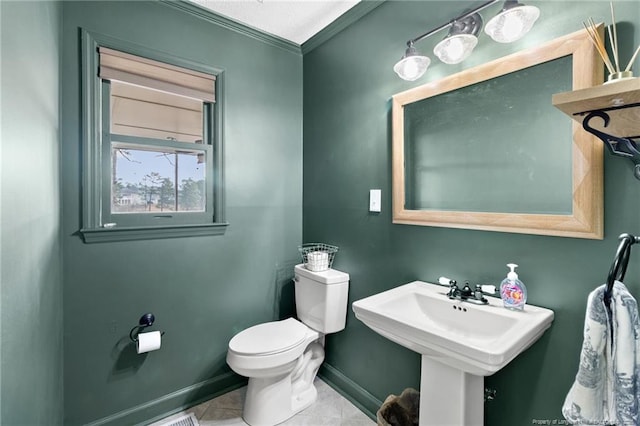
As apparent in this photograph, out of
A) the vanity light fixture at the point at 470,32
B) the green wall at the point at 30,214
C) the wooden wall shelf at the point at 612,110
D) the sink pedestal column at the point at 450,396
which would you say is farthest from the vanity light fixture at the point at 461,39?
the green wall at the point at 30,214

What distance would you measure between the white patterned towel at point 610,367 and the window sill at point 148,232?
187cm

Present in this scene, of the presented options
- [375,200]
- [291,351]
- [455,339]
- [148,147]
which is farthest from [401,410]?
[148,147]

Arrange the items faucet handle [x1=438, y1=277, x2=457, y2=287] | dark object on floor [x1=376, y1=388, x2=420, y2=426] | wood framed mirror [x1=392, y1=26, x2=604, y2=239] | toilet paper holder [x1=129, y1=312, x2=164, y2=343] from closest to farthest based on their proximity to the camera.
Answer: wood framed mirror [x1=392, y1=26, x2=604, y2=239], faucet handle [x1=438, y1=277, x2=457, y2=287], dark object on floor [x1=376, y1=388, x2=420, y2=426], toilet paper holder [x1=129, y1=312, x2=164, y2=343]

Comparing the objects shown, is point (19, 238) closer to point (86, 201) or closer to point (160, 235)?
point (86, 201)

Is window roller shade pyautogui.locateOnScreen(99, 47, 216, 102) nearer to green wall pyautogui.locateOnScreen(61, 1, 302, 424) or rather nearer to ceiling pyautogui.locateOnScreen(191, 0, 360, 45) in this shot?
green wall pyautogui.locateOnScreen(61, 1, 302, 424)

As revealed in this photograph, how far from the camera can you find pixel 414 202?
162 cm

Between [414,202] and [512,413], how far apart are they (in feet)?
3.34

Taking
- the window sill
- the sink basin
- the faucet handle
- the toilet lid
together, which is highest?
the window sill

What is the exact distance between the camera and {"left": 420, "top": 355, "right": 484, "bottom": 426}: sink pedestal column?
111 cm

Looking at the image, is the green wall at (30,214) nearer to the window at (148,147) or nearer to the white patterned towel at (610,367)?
the window at (148,147)

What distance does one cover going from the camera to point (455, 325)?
131cm

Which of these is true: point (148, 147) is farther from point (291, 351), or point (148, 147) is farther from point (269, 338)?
point (291, 351)

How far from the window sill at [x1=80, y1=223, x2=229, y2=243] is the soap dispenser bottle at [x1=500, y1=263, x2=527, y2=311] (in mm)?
1642

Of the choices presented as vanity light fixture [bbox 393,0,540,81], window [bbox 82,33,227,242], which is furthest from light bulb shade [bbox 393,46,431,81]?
window [bbox 82,33,227,242]
